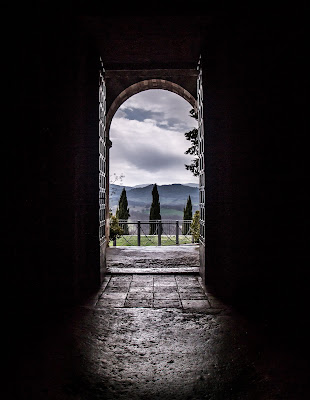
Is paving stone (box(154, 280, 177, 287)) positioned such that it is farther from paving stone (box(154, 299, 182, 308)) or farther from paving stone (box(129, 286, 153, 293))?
paving stone (box(154, 299, 182, 308))

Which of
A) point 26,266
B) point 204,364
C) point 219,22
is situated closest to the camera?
point 204,364

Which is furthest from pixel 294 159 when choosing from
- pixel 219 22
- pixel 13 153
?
pixel 13 153

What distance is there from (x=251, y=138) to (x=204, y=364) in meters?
2.71

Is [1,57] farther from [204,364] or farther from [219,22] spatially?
[204,364]

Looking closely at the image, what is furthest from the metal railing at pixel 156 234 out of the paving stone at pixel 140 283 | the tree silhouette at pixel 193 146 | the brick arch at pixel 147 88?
the paving stone at pixel 140 283

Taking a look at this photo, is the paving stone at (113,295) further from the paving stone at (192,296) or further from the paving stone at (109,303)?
the paving stone at (192,296)

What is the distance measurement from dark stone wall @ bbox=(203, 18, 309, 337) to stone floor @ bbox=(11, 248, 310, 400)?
0.57 m

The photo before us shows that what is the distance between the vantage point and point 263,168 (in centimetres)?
364

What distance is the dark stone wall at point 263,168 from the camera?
3428 mm

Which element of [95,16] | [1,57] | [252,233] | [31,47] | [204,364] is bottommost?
[204,364]

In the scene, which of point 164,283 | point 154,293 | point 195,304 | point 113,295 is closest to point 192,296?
point 195,304

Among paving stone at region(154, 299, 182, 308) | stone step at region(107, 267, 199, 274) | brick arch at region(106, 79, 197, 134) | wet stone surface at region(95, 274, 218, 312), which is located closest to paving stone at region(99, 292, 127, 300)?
wet stone surface at region(95, 274, 218, 312)

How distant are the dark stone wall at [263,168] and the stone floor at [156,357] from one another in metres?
0.57

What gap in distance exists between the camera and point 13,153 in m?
3.56
